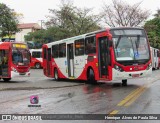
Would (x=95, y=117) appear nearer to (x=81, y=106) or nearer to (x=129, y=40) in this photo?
(x=81, y=106)

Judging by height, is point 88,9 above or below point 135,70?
above

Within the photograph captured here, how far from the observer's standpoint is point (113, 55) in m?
17.9

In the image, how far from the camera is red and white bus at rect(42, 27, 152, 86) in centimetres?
1784

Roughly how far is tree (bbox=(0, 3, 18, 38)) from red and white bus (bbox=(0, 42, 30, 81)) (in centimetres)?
2114

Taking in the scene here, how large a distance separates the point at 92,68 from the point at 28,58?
7.15 metres

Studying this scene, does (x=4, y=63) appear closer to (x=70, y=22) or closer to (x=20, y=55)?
(x=20, y=55)

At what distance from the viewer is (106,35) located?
1836 cm

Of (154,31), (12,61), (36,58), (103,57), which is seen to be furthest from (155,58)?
(154,31)

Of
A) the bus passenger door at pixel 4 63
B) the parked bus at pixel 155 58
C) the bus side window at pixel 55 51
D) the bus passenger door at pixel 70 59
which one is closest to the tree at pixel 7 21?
the parked bus at pixel 155 58

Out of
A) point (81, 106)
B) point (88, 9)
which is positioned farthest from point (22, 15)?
point (81, 106)

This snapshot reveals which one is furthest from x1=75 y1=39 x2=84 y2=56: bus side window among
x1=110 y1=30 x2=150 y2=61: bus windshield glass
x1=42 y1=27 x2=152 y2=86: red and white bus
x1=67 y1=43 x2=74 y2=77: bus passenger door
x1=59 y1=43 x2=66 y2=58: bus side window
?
x1=110 y1=30 x2=150 y2=61: bus windshield glass

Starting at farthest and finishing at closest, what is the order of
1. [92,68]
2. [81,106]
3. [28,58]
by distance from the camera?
[28,58]
[92,68]
[81,106]

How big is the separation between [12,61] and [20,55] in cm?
86

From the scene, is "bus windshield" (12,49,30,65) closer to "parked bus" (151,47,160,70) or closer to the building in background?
"parked bus" (151,47,160,70)
